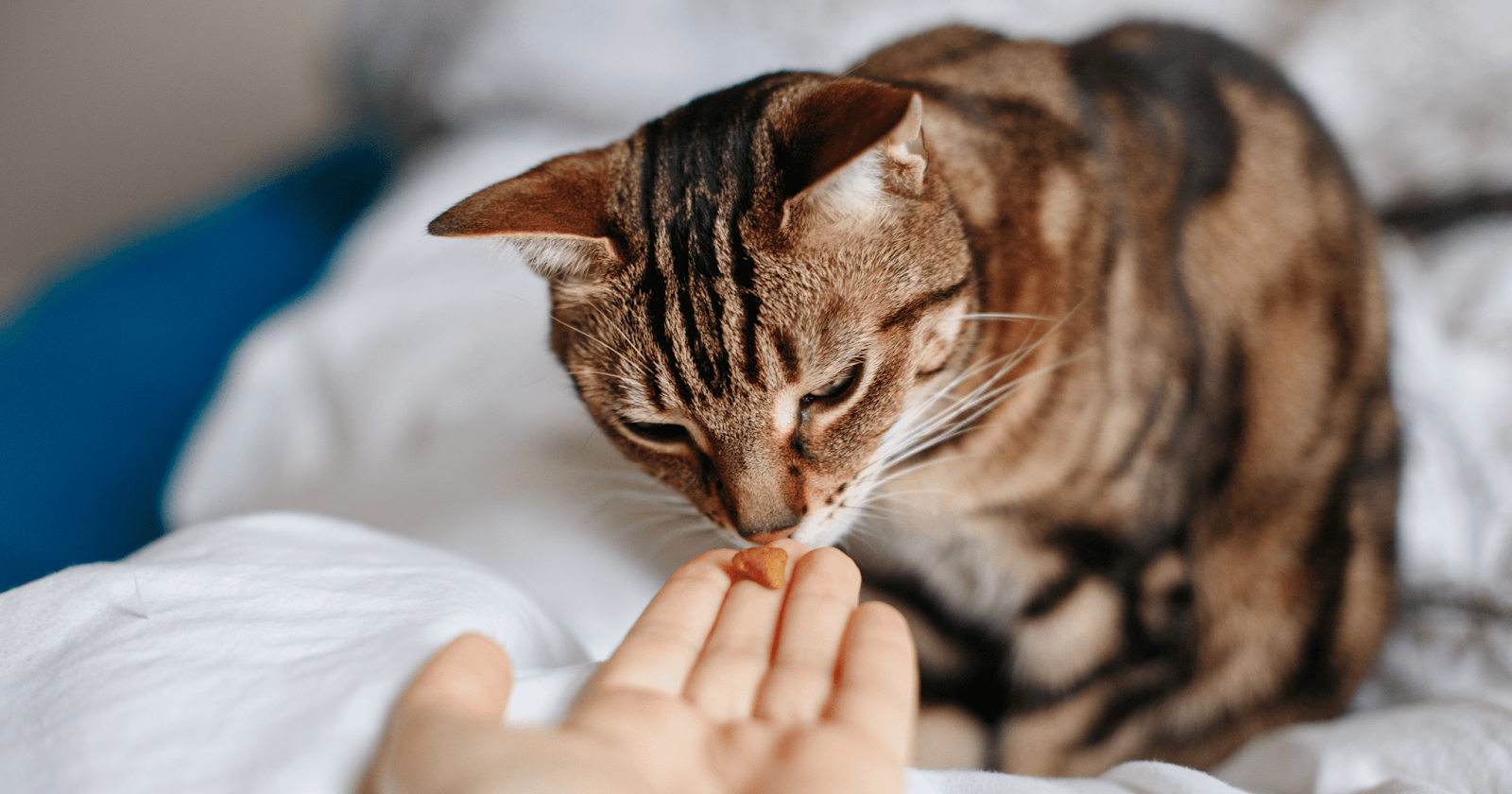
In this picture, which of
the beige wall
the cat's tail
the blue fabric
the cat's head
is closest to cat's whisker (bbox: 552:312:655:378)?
the cat's head

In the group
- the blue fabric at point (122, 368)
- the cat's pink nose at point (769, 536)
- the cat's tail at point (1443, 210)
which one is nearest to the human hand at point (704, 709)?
the cat's pink nose at point (769, 536)

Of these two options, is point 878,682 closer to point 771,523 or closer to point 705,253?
A: point 771,523

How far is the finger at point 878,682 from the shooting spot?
A: 1.71ft

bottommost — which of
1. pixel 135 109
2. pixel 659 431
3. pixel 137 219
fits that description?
pixel 659 431

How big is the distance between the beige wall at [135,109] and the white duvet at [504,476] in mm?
756

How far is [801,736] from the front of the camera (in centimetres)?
51

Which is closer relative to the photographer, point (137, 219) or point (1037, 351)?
point (1037, 351)

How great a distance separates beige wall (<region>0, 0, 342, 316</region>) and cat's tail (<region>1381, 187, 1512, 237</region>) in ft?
8.17

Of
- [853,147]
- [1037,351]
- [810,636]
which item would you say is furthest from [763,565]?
[1037,351]

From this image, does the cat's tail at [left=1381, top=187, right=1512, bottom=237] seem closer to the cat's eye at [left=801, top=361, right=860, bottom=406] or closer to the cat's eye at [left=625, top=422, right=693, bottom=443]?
the cat's eye at [left=801, top=361, right=860, bottom=406]

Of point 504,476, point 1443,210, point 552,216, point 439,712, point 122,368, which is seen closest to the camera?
point 439,712

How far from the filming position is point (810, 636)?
1.94 ft

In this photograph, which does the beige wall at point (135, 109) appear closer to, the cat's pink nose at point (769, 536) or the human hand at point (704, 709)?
the cat's pink nose at point (769, 536)

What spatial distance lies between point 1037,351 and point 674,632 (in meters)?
0.52
